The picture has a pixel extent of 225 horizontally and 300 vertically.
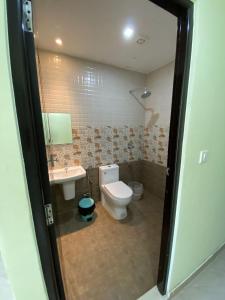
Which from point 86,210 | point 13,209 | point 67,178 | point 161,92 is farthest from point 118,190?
point 161,92

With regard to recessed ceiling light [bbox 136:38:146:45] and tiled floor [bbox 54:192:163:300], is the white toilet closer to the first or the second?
tiled floor [bbox 54:192:163:300]

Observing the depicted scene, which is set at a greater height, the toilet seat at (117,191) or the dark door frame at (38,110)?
the dark door frame at (38,110)

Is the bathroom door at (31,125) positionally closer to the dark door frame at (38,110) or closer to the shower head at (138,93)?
the dark door frame at (38,110)

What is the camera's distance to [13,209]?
475mm

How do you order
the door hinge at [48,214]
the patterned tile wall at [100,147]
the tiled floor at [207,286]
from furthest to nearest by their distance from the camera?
the patterned tile wall at [100,147] < the tiled floor at [207,286] < the door hinge at [48,214]

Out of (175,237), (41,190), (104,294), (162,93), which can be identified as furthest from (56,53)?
(104,294)

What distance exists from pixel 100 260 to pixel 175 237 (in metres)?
0.88

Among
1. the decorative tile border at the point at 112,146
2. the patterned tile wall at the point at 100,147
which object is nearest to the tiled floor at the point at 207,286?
the decorative tile border at the point at 112,146

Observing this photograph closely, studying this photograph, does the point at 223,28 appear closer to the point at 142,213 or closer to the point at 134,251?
the point at 134,251

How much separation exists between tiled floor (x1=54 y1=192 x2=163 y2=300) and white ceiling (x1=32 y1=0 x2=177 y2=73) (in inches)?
79.6

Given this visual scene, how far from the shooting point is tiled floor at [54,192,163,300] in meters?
1.19

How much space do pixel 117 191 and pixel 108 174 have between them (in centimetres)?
38

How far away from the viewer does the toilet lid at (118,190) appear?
1.93 metres

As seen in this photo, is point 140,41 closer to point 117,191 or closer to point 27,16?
point 27,16
